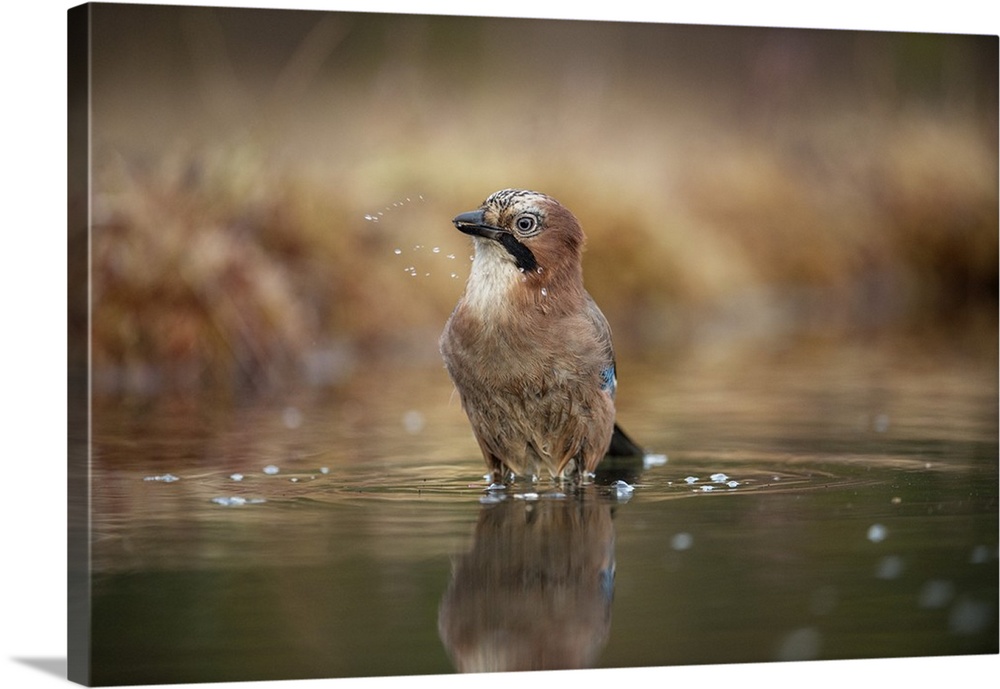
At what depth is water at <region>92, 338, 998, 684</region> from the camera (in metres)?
6.43

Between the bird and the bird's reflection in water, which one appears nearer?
the bird's reflection in water

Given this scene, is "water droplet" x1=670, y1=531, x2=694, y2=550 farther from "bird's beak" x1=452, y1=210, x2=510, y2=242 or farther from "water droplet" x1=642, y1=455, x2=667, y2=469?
"bird's beak" x1=452, y1=210, x2=510, y2=242

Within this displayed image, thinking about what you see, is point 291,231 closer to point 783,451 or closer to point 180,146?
point 180,146

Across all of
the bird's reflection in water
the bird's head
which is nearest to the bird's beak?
the bird's head

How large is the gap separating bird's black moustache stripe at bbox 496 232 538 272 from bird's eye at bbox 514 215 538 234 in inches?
2.0

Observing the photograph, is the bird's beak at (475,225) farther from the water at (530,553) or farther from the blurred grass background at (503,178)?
the water at (530,553)

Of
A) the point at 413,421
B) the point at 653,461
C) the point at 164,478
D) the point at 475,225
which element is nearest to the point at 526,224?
the point at 475,225

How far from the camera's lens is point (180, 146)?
926cm

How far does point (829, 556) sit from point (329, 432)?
11.9ft

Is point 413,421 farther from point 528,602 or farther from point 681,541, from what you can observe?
point 528,602

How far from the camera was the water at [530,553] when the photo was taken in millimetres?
6434

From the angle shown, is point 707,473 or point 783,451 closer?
point 707,473

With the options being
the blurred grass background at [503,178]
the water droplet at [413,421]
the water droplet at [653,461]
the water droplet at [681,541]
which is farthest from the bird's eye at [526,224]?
the water droplet at [413,421]

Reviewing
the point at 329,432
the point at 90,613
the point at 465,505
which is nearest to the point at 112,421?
the point at 329,432
